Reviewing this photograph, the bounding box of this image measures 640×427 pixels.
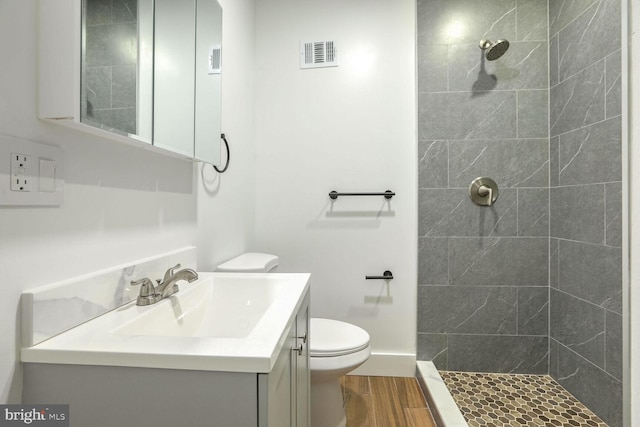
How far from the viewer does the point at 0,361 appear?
1.94ft

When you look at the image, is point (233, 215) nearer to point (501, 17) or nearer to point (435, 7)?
point (435, 7)

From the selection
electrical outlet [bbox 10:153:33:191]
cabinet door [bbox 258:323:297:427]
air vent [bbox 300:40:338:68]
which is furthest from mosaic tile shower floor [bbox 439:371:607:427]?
air vent [bbox 300:40:338:68]

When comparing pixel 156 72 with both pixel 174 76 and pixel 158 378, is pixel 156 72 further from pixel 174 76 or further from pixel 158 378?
pixel 158 378

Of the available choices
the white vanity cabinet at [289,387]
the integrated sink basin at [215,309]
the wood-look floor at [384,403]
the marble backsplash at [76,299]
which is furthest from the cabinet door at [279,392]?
the wood-look floor at [384,403]

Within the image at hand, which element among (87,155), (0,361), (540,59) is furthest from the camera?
(540,59)

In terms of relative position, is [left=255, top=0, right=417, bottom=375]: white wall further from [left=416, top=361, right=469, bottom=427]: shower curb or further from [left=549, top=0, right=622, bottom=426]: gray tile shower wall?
[left=549, top=0, right=622, bottom=426]: gray tile shower wall

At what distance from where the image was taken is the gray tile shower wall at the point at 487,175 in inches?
77.7

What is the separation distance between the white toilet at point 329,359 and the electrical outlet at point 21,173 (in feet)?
3.11

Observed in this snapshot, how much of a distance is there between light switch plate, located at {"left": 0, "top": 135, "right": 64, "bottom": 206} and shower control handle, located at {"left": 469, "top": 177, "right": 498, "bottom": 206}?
2023mm

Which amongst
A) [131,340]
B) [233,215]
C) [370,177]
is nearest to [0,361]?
[131,340]

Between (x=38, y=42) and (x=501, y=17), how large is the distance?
7.70 feet

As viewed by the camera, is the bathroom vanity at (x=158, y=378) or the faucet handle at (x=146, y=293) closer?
the bathroom vanity at (x=158, y=378)

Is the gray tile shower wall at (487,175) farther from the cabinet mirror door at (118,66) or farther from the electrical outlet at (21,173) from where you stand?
the electrical outlet at (21,173)

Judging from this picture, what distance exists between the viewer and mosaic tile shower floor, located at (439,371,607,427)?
1551 millimetres
